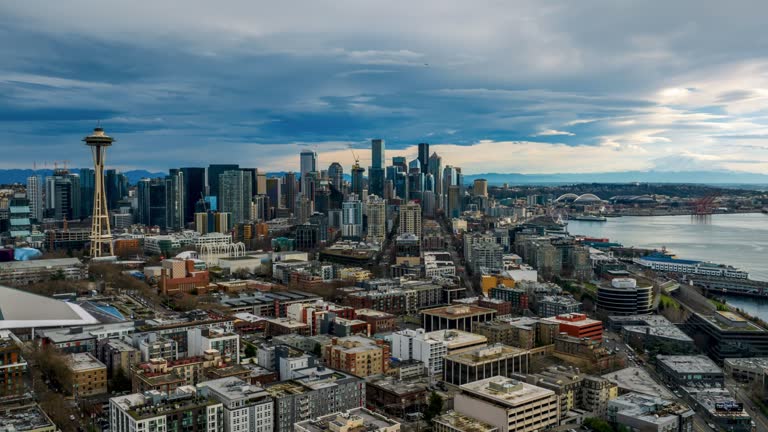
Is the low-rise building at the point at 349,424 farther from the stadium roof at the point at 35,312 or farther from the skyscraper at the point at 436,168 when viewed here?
the skyscraper at the point at 436,168

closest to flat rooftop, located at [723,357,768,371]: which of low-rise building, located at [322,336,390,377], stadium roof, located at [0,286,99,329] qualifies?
low-rise building, located at [322,336,390,377]

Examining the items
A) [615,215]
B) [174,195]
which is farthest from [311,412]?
[615,215]

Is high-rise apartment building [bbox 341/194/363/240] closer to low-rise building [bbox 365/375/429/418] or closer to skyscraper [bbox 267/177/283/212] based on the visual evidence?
skyscraper [bbox 267/177/283/212]

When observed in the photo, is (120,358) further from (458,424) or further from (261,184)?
(261,184)

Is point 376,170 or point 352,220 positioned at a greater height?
point 376,170

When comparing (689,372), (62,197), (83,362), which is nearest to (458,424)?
(689,372)

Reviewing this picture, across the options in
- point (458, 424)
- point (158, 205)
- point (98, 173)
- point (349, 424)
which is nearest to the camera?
point (349, 424)
